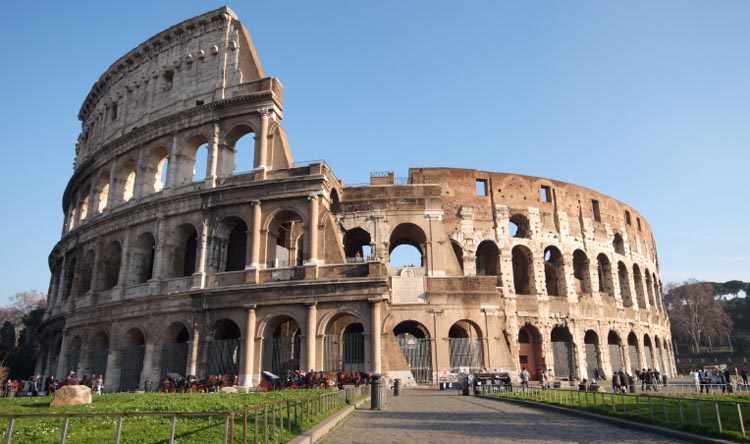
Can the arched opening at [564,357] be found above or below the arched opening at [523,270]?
below

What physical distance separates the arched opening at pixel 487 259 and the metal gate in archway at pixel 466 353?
234 inches

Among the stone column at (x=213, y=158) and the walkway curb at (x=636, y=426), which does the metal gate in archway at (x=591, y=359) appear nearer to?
the walkway curb at (x=636, y=426)

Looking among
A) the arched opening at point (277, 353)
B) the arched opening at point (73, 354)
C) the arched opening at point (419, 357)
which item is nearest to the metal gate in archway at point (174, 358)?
the arched opening at point (277, 353)

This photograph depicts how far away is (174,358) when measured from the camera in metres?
23.0

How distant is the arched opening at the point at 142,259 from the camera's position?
25469 millimetres

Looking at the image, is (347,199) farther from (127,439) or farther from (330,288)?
(127,439)

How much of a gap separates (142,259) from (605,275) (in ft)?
91.2

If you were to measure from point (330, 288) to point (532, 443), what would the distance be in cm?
1375

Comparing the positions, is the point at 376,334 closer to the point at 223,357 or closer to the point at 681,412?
the point at 223,357

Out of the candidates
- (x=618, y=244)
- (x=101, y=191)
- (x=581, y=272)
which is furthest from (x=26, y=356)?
(x=618, y=244)

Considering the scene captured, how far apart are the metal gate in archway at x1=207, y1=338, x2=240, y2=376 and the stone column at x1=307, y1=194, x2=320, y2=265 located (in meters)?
4.84

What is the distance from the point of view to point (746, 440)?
721cm

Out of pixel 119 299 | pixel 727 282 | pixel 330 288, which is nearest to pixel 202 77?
pixel 119 299

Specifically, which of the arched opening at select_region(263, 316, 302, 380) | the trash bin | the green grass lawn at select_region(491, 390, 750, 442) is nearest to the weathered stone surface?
the trash bin
